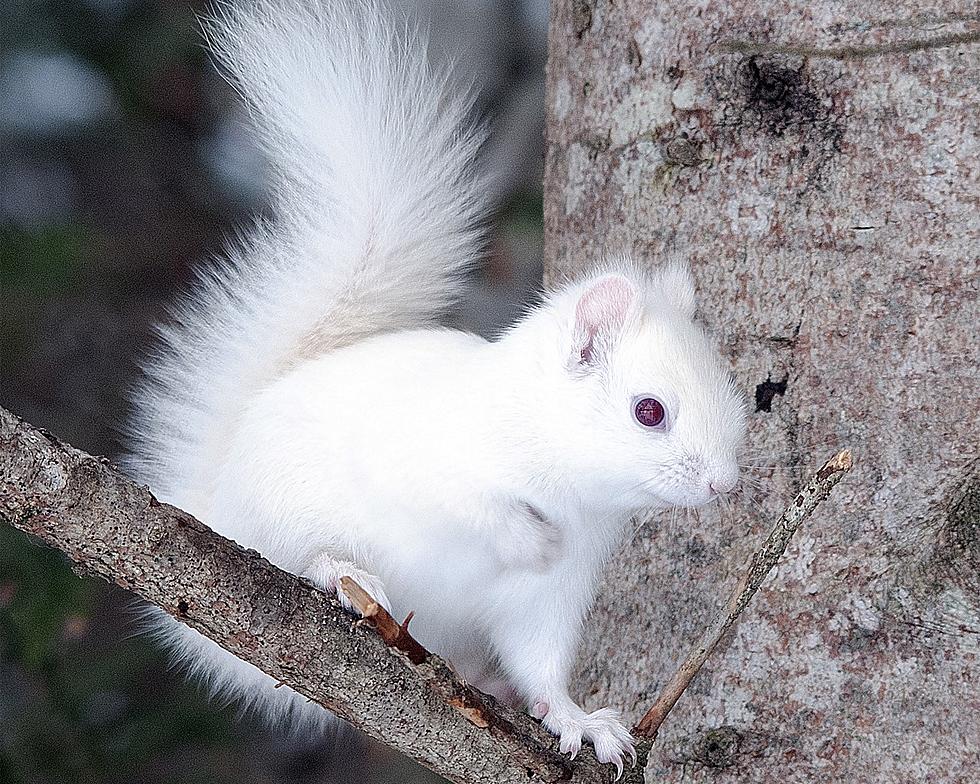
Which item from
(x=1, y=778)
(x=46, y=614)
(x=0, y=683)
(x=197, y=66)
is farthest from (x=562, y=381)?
(x=197, y=66)

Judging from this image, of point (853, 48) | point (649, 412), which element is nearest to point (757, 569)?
point (649, 412)

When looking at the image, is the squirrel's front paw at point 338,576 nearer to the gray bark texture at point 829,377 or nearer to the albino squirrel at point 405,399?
the albino squirrel at point 405,399

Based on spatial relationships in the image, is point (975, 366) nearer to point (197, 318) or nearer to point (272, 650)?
point (272, 650)

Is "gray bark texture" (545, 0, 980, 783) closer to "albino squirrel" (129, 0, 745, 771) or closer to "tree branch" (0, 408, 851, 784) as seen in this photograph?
"albino squirrel" (129, 0, 745, 771)

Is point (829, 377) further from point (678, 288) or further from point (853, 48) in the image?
point (853, 48)

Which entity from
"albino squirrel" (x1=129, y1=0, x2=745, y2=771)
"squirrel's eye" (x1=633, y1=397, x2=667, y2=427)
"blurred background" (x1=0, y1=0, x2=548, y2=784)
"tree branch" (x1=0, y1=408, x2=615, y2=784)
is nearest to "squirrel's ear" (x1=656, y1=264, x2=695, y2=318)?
"albino squirrel" (x1=129, y1=0, x2=745, y2=771)

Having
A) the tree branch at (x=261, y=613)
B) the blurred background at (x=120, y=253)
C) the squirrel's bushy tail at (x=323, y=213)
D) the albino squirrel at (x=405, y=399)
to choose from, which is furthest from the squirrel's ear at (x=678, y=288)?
the blurred background at (x=120, y=253)
